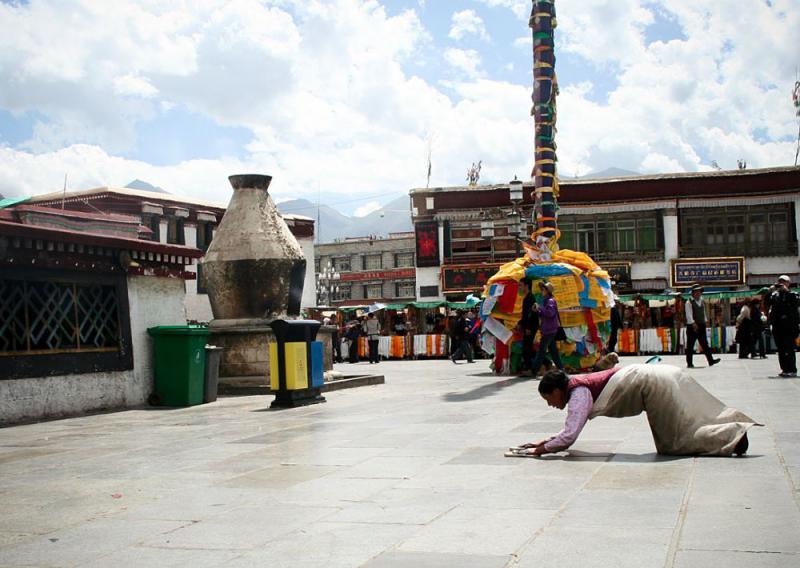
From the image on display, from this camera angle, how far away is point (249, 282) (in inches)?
669

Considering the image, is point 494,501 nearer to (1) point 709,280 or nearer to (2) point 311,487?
(2) point 311,487

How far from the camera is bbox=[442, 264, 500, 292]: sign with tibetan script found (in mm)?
46594

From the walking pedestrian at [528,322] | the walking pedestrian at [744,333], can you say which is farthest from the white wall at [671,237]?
the walking pedestrian at [528,322]

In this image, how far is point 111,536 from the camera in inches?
202

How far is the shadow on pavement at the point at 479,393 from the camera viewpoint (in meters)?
13.8

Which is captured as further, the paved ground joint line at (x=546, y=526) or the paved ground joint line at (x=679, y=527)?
the paved ground joint line at (x=546, y=526)

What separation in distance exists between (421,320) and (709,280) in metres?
14.6

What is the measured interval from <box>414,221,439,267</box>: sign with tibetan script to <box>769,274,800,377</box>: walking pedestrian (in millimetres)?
32397

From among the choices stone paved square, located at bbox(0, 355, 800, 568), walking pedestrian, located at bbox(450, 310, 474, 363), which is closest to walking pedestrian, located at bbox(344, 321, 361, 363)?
walking pedestrian, located at bbox(450, 310, 474, 363)

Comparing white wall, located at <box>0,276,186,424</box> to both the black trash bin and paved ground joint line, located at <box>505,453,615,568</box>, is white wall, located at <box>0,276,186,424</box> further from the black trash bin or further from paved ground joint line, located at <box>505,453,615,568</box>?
paved ground joint line, located at <box>505,453,615,568</box>

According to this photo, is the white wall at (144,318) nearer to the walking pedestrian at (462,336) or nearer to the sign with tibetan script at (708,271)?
the walking pedestrian at (462,336)

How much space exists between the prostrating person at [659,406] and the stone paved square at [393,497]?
0.18 meters

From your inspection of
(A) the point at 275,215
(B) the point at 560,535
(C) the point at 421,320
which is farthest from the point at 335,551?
(C) the point at 421,320

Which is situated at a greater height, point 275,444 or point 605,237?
point 605,237
